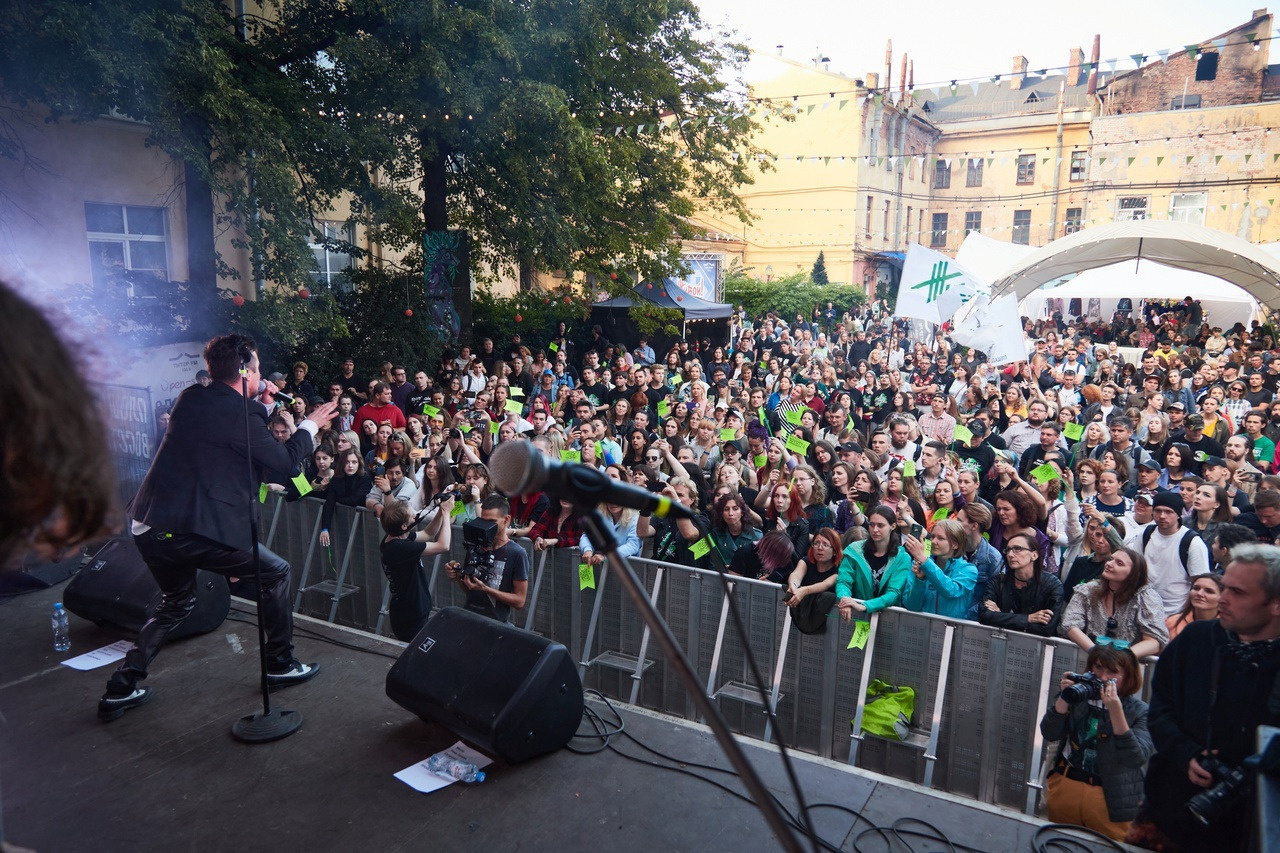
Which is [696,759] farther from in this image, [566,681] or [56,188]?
[56,188]

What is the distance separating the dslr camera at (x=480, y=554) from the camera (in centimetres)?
521

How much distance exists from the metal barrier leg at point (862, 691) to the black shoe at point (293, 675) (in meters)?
2.95


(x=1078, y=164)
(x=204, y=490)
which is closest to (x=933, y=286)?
(x=204, y=490)

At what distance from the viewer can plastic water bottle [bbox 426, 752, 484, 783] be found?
3.57 metres

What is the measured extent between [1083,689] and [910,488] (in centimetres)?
314

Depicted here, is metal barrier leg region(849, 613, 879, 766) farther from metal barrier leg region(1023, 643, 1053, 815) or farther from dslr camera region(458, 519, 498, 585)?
dslr camera region(458, 519, 498, 585)

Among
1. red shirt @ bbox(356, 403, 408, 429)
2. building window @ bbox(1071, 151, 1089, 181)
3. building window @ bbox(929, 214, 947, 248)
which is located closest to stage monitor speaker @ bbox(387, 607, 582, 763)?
red shirt @ bbox(356, 403, 408, 429)

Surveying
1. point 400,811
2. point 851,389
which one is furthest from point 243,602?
point 851,389

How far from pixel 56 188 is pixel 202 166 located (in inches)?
191

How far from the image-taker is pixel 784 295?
30469mm

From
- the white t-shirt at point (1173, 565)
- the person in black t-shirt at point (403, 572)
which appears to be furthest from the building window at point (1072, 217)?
the person in black t-shirt at point (403, 572)

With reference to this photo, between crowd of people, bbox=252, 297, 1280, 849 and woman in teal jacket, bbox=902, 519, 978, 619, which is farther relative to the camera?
woman in teal jacket, bbox=902, 519, 978, 619

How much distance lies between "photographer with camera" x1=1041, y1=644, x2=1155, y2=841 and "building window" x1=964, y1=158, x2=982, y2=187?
45.1 meters

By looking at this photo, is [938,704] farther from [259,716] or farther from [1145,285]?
[1145,285]
